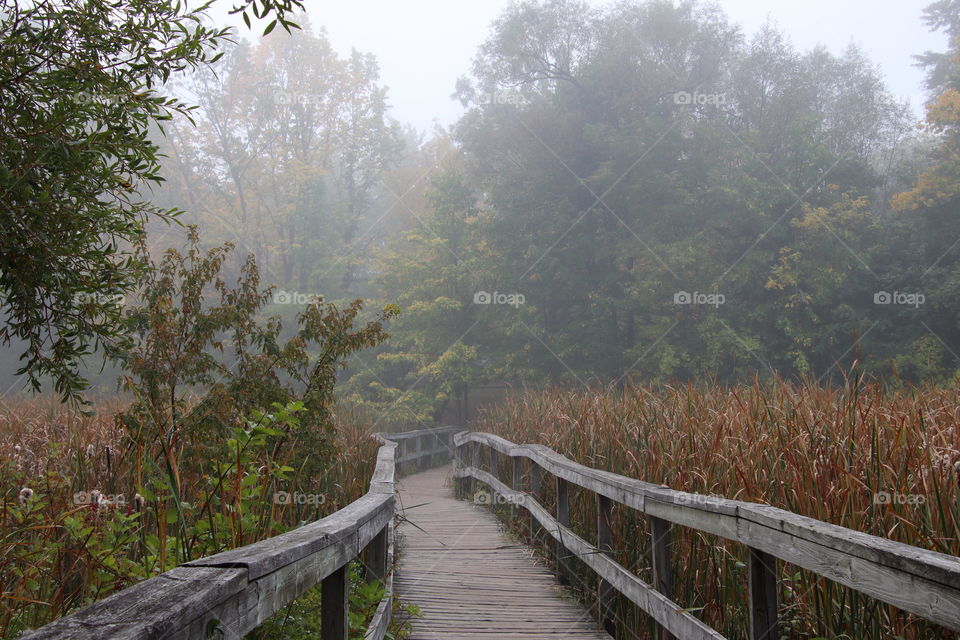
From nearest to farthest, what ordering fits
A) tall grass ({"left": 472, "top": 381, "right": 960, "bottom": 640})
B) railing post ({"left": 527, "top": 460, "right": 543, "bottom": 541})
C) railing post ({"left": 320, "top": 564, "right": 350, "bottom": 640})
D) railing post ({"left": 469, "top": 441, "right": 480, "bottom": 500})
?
railing post ({"left": 320, "top": 564, "right": 350, "bottom": 640}) < tall grass ({"left": 472, "top": 381, "right": 960, "bottom": 640}) < railing post ({"left": 527, "top": 460, "right": 543, "bottom": 541}) < railing post ({"left": 469, "top": 441, "right": 480, "bottom": 500})

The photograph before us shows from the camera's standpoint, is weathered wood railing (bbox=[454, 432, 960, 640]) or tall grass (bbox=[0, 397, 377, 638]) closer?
weathered wood railing (bbox=[454, 432, 960, 640])

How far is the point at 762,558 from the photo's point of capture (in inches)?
114

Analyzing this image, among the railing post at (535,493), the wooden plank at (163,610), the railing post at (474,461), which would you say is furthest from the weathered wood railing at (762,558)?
the railing post at (474,461)

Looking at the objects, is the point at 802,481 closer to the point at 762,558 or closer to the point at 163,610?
the point at 762,558

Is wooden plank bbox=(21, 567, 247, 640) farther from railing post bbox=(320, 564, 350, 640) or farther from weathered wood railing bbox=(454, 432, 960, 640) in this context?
weathered wood railing bbox=(454, 432, 960, 640)

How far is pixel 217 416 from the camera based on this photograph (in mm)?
5074

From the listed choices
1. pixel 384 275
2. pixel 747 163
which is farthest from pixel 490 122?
pixel 747 163

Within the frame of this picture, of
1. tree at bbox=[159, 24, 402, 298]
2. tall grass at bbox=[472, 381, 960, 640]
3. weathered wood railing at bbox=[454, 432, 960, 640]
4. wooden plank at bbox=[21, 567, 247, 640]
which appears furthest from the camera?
tree at bbox=[159, 24, 402, 298]

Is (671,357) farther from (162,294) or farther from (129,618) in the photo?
(129,618)

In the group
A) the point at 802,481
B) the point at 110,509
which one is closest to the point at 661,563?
the point at 802,481

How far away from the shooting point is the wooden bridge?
63.7 inches

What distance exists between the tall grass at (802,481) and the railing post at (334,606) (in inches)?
70.9

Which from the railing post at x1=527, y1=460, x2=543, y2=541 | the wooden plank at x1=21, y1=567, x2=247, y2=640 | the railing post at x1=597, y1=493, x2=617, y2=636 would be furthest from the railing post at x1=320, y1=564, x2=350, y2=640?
the railing post at x1=527, y1=460, x2=543, y2=541

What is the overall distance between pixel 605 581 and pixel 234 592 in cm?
361
